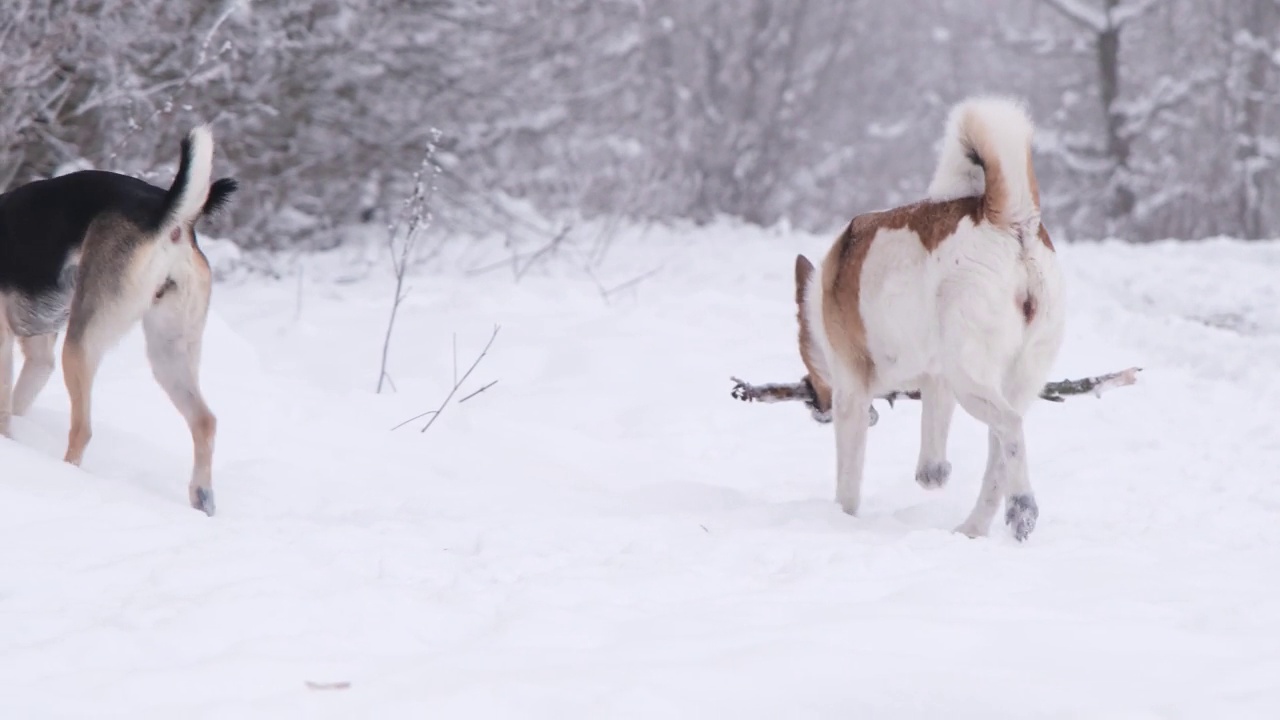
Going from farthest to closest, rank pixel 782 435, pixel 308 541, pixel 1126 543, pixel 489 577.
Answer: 1. pixel 782 435
2. pixel 1126 543
3. pixel 308 541
4. pixel 489 577

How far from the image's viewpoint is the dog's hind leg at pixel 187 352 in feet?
15.7

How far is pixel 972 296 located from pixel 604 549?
5.22ft

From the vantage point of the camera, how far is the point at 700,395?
787cm

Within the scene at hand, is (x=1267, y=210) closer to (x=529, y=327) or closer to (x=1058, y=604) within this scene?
(x=529, y=327)

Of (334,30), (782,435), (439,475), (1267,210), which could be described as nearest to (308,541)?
(439,475)

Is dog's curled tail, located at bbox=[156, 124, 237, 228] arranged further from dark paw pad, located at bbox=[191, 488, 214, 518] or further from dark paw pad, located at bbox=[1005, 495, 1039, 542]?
dark paw pad, located at bbox=[1005, 495, 1039, 542]

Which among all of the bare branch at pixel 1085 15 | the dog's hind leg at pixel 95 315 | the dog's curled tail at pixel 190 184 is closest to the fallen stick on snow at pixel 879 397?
the dog's curled tail at pixel 190 184

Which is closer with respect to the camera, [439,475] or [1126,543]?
[1126,543]

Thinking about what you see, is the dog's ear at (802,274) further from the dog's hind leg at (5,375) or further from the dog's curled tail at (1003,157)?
the dog's hind leg at (5,375)

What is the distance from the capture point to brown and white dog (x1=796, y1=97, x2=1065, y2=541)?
14.9ft

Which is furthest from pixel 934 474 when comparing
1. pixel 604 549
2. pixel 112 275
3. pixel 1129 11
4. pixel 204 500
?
pixel 1129 11

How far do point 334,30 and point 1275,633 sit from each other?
10656 mm

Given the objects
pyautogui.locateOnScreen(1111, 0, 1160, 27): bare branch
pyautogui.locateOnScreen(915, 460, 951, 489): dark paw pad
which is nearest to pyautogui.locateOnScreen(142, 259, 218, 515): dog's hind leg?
pyautogui.locateOnScreen(915, 460, 951, 489): dark paw pad

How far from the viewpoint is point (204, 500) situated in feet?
15.4
